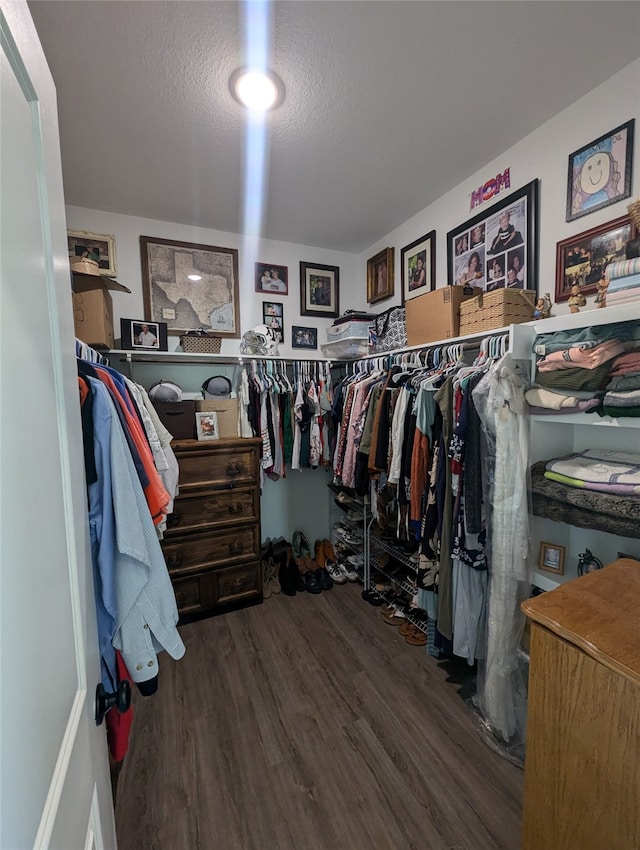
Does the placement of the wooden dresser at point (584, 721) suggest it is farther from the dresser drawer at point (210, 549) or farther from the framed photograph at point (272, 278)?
the framed photograph at point (272, 278)

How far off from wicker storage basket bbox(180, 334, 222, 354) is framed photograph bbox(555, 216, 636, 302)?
6.53ft

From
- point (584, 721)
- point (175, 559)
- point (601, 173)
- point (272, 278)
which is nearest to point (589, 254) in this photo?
point (601, 173)

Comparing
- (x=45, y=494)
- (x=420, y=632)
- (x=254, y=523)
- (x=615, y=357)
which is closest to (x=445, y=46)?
(x=615, y=357)

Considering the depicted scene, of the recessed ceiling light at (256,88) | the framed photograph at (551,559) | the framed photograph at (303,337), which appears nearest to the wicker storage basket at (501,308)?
the framed photograph at (551,559)

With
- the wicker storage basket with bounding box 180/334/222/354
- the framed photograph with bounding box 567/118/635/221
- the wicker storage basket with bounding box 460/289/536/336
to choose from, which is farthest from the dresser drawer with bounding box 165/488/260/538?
the framed photograph with bounding box 567/118/635/221

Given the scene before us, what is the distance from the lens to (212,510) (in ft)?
7.66

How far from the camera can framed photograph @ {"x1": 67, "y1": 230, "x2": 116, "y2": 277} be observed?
229 cm

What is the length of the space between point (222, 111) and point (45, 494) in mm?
1772

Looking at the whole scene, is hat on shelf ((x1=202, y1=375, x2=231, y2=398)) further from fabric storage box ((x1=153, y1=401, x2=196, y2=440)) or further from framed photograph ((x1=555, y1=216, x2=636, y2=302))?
framed photograph ((x1=555, y1=216, x2=636, y2=302))

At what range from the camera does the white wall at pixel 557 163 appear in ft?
4.46

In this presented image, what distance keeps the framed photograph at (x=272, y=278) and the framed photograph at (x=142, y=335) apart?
2.76ft

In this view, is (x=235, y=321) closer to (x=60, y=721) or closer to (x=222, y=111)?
(x=222, y=111)

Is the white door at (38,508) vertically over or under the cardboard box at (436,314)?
under

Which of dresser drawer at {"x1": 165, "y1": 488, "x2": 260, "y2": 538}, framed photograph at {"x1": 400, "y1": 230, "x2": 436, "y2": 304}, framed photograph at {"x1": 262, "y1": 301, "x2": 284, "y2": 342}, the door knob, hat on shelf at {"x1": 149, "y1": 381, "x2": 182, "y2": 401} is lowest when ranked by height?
dresser drawer at {"x1": 165, "y1": 488, "x2": 260, "y2": 538}
